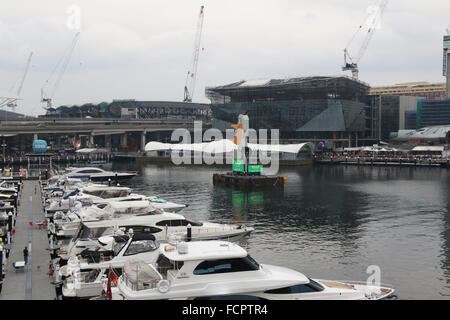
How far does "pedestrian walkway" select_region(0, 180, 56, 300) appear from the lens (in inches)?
825

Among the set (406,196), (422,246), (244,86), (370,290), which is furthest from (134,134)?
(370,290)

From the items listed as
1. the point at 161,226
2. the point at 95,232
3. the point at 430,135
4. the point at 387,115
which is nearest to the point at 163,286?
the point at 95,232

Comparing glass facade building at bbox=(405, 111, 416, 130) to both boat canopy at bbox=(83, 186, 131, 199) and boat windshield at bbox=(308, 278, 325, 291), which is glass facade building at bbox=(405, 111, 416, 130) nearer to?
boat canopy at bbox=(83, 186, 131, 199)

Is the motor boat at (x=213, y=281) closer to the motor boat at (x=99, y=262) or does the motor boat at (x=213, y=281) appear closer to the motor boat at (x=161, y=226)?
the motor boat at (x=99, y=262)

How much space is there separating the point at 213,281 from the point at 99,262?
818 centimetres

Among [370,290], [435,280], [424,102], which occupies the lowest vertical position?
[435,280]

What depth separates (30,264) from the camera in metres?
25.8

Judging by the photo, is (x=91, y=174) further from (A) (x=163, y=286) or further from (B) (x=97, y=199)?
(A) (x=163, y=286)

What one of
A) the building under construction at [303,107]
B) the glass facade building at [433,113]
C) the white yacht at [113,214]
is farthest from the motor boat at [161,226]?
the glass facade building at [433,113]

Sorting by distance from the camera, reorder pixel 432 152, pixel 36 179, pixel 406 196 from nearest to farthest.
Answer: pixel 406 196
pixel 36 179
pixel 432 152

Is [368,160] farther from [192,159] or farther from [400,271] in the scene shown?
[400,271]

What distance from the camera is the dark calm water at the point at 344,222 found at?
29.9 metres

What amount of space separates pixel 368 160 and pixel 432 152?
22.2 metres

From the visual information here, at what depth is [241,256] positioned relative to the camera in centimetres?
1734
